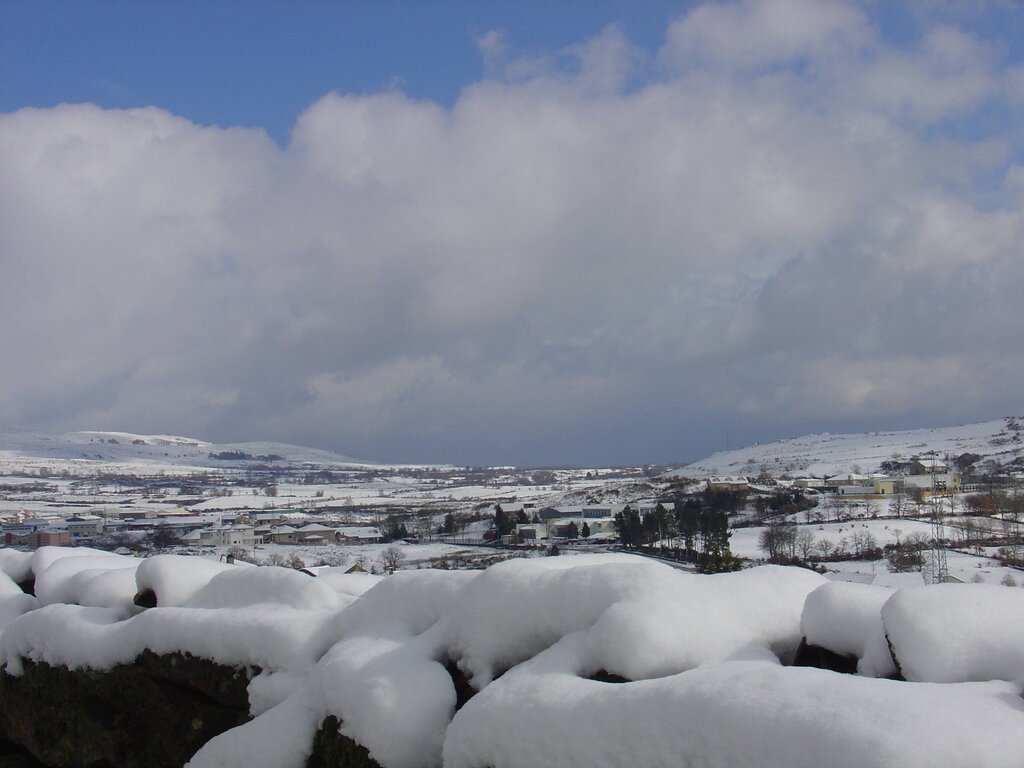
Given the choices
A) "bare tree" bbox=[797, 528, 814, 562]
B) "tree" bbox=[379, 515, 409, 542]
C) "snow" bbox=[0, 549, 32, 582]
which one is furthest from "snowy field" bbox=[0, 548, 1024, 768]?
"tree" bbox=[379, 515, 409, 542]

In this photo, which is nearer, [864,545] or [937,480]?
[864,545]

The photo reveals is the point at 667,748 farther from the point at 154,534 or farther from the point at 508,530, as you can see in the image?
the point at 154,534

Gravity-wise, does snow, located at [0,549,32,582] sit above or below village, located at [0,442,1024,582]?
above

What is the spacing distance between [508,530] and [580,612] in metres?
79.7

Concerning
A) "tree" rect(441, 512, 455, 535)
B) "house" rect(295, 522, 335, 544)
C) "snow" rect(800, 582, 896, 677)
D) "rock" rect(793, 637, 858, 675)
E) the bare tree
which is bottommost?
the bare tree

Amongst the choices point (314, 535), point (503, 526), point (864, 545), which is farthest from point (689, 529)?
point (314, 535)

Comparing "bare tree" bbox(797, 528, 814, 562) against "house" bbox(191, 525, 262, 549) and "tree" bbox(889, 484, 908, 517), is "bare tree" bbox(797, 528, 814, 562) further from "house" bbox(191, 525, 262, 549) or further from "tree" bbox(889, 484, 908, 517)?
"house" bbox(191, 525, 262, 549)

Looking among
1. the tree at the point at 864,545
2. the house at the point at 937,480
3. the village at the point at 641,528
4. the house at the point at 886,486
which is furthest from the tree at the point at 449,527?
the house at the point at 937,480

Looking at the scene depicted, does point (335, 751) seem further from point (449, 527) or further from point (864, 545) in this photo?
point (449, 527)

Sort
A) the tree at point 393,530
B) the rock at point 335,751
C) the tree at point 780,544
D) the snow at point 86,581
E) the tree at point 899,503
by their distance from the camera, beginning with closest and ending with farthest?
1. the rock at point 335,751
2. the snow at point 86,581
3. the tree at point 780,544
4. the tree at point 899,503
5. the tree at point 393,530

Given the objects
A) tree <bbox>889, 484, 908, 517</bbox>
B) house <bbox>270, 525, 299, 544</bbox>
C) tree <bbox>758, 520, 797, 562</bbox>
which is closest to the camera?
tree <bbox>758, 520, 797, 562</bbox>

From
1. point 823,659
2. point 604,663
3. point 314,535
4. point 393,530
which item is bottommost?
point 393,530

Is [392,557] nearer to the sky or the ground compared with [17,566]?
nearer to the ground

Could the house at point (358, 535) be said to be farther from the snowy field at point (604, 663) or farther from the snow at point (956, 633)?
A: the snow at point (956, 633)
